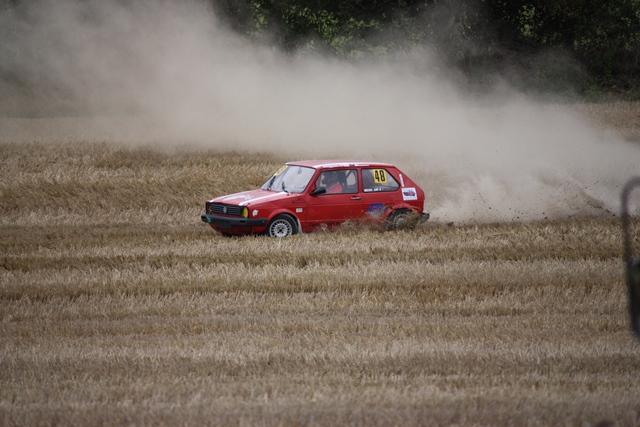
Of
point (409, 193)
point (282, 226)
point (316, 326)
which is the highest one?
point (409, 193)

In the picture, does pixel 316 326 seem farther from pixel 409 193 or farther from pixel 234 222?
pixel 409 193

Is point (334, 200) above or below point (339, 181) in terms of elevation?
below

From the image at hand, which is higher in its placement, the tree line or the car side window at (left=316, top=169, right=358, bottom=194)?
the tree line

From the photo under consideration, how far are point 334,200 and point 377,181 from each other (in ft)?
3.04

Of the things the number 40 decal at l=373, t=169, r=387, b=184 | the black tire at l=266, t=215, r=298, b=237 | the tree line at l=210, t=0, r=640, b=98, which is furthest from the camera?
the tree line at l=210, t=0, r=640, b=98

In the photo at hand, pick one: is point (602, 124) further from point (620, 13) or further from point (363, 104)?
point (620, 13)

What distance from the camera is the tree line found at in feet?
114

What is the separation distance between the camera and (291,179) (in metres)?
14.4

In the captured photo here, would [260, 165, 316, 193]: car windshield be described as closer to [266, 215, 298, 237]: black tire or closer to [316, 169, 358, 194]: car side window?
[316, 169, 358, 194]: car side window

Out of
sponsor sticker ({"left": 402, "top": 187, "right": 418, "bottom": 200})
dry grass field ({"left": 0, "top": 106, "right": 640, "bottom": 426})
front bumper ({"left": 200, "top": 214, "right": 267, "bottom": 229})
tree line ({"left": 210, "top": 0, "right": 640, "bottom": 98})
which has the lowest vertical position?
dry grass field ({"left": 0, "top": 106, "right": 640, "bottom": 426})

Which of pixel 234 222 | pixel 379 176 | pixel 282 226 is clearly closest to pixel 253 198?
pixel 234 222

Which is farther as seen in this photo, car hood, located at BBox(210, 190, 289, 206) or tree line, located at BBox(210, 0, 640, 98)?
tree line, located at BBox(210, 0, 640, 98)

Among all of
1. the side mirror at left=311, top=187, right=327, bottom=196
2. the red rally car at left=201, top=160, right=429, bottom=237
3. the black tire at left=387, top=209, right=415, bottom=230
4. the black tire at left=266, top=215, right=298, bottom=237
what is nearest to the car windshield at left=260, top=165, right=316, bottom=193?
the red rally car at left=201, top=160, right=429, bottom=237

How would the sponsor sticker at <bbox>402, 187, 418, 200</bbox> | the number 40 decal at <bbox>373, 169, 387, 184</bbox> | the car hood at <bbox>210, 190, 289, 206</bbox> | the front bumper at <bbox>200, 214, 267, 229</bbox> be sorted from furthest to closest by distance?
the sponsor sticker at <bbox>402, 187, 418, 200</bbox>
the number 40 decal at <bbox>373, 169, 387, 184</bbox>
the car hood at <bbox>210, 190, 289, 206</bbox>
the front bumper at <bbox>200, 214, 267, 229</bbox>
